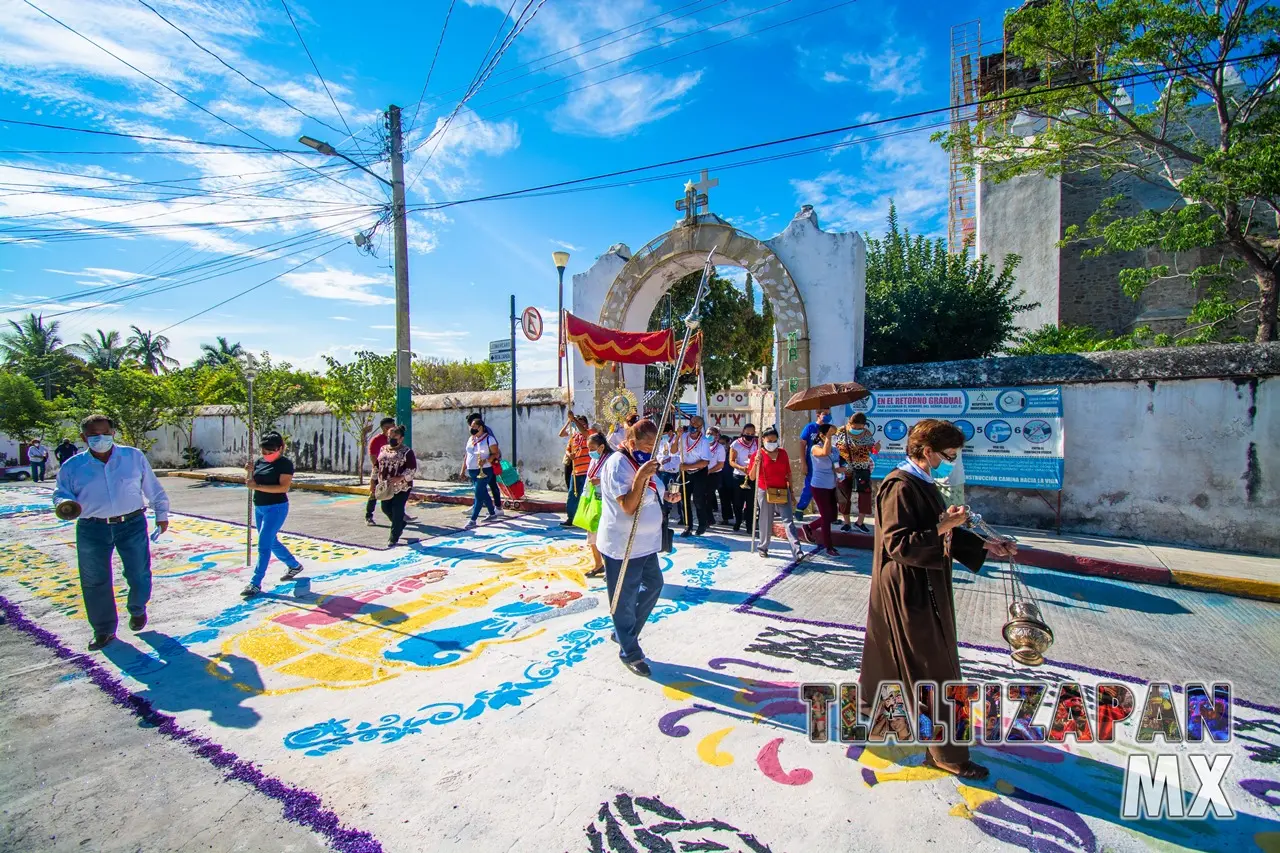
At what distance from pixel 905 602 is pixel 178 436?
27.0 m

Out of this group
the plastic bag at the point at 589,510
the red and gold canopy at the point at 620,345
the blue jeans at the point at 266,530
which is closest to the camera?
the plastic bag at the point at 589,510

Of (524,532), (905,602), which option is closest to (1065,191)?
(524,532)

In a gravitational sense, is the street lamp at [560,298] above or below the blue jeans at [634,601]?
above

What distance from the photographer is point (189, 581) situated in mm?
6320

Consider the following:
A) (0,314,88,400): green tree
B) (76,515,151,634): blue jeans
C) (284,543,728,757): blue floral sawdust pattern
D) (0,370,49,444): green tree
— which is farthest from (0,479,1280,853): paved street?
(0,314,88,400): green tree

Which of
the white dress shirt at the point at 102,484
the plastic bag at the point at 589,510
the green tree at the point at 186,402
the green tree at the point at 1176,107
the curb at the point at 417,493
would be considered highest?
the green tree at the point at 1176,107

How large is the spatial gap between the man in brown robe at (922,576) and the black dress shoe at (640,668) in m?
1.48

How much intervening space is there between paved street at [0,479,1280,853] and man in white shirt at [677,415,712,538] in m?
2.20

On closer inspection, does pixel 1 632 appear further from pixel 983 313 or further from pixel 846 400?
pixel 983 313

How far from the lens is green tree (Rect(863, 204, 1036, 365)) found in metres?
11.6

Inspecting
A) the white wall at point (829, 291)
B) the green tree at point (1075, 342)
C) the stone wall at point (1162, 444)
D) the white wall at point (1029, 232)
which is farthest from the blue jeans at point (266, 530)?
the white wall at point (1029, 232)

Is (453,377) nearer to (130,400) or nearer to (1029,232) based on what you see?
(130,400)

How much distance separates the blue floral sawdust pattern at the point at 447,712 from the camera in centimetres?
320

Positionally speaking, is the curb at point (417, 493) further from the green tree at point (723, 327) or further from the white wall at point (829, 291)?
the green tree at point (723, 327)
